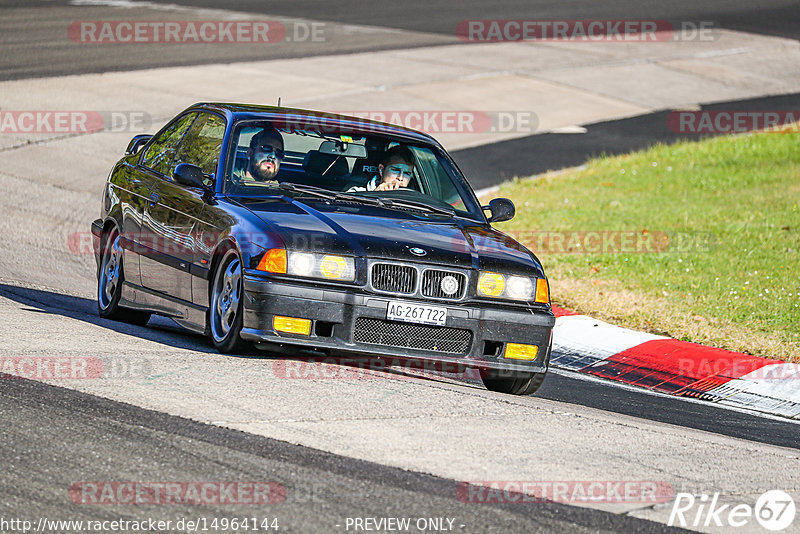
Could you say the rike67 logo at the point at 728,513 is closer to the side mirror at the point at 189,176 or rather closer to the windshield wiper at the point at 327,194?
the windshield wiper at the point at 327,194

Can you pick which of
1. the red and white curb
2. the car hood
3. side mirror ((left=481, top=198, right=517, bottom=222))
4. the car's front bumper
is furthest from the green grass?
the car's front bumper

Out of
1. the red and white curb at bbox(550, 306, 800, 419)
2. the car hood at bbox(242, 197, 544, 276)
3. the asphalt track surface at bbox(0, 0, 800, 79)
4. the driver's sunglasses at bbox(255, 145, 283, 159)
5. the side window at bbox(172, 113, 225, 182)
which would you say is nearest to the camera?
the car hood at bbox(242, 197, 544, 276)

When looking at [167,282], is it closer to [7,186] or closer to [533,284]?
[533,284]

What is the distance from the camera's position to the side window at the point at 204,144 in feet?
27.8

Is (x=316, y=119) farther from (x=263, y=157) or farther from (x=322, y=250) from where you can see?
(x=322, y=250)

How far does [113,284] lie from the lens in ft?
30.5

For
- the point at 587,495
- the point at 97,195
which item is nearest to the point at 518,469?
the point at 587,495

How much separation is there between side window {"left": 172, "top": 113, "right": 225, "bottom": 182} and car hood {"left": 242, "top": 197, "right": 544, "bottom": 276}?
2.60ft

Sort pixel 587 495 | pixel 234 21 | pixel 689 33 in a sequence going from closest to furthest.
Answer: pixel 587 495 → pixel 234 21 → pixel 689 33

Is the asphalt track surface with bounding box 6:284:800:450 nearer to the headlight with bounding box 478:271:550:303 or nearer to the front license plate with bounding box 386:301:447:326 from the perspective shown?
the headlight with bounding box 478:271:550:303

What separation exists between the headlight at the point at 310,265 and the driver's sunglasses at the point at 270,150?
1360 mm

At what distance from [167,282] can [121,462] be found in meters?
3.30

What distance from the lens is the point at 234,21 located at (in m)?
29.8

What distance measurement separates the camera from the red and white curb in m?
9.05
